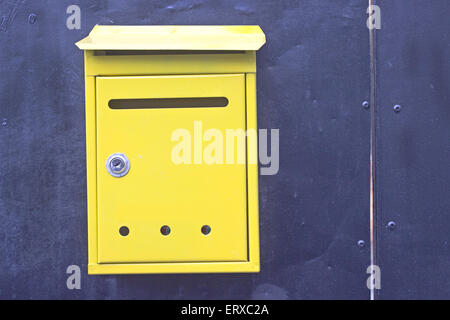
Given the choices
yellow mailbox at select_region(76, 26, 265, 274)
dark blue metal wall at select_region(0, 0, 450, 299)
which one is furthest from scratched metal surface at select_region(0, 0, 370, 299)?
yellow mailbox at select_region(76, 26, 265, 274)

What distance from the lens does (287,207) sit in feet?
5.85

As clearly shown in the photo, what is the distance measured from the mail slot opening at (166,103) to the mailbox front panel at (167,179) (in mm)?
21

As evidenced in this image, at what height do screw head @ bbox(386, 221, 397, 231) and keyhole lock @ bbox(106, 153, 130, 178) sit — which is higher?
keyhole lock @ bbox(106, 153, 130, 178)

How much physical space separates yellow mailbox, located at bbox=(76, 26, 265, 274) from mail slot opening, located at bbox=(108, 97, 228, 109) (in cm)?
1

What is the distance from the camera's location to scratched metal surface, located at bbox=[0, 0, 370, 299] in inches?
69.7

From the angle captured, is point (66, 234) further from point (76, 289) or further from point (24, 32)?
point (24, 32)

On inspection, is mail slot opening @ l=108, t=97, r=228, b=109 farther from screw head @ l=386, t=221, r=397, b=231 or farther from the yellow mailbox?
screw head @ l=386, t=221, r=397, b=231

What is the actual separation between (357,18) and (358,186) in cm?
66

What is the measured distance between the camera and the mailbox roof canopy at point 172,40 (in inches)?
56.6

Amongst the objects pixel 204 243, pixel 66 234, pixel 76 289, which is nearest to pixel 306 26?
pixel 204 243

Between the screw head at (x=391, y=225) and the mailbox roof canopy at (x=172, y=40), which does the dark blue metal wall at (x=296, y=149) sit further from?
the mailbox roof canopy at (x=172, y=40)

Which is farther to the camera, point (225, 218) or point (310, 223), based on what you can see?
point (310, 223)

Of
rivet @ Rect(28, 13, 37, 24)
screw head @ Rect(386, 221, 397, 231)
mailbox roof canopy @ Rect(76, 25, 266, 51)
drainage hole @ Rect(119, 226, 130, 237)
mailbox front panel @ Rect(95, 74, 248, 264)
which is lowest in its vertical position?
screw head @ Rect(386, 221, 397, 231)

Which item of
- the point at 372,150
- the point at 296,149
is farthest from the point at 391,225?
Result: the point at 296,149
